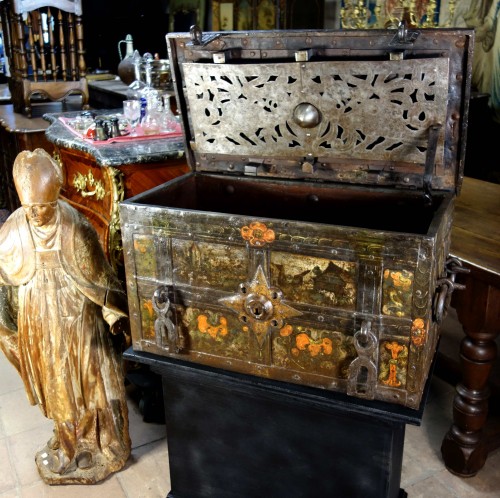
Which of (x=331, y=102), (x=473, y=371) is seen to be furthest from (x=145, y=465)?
(x=331, y=102)

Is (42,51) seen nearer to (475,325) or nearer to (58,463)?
(58,463)

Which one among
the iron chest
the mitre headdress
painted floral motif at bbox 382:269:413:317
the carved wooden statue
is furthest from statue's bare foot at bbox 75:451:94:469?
painted floral motif at bbox 382:269:413:317

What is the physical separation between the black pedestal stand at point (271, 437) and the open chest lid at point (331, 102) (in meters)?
0.61

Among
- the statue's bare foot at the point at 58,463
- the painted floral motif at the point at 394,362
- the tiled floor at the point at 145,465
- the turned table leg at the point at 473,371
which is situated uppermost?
the painted floral motif at the point at 394,362

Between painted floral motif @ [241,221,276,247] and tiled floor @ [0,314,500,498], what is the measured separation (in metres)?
1.14

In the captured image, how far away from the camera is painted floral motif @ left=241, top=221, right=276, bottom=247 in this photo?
4.70 ft

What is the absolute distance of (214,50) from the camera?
170 cm

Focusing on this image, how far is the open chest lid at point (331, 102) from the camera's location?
152 cm

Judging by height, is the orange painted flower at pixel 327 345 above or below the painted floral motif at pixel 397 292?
below

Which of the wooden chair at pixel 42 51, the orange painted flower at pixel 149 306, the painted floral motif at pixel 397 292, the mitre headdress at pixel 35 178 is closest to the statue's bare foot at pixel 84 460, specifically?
the orange painted flower at pixel 149 306

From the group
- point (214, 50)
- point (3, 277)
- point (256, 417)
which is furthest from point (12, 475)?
point (214, 50)

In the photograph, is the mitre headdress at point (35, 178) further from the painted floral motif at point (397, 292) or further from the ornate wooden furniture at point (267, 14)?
the ornate wooden furniture at point (267, 14)

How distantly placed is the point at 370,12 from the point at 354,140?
13.8 feet

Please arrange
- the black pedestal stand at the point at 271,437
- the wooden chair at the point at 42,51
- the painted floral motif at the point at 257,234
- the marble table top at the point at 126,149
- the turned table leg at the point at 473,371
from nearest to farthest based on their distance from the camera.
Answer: the painted floral motif at the point at 257,234, the black pedestal stand at the point at 271,437, the turned table leg at the point at 473,371, the marble table top at the point at 126,149, the wooden chair at the point at 42,51
